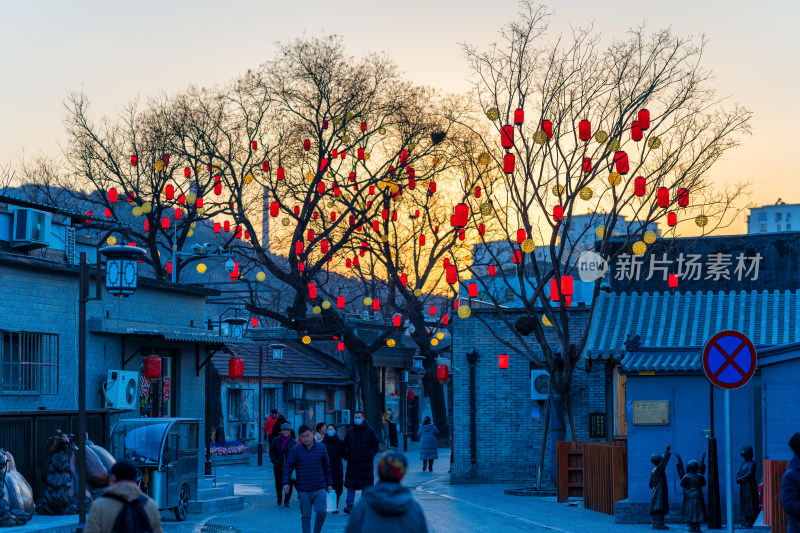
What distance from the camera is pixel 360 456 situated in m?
20.9

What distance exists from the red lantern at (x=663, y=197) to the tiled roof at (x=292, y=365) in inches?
892

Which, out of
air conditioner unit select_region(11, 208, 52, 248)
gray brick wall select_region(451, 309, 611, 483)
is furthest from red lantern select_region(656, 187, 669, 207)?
air conditioner unit select_region(11, 208, 52, 248)

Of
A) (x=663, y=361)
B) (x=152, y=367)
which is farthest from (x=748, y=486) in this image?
(x=152, y=367)

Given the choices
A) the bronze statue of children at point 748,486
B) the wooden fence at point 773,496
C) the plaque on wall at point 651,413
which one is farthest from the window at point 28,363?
the wooden fence at point 773,496

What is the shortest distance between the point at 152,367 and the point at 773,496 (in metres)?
14.8

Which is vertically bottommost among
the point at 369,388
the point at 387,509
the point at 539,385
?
the point at 369,388

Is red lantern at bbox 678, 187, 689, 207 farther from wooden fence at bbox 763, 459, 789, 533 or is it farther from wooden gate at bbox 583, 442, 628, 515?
wooden fence at bbox 763, 459, 789, 533

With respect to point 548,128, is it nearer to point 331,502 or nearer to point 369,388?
point 331,502

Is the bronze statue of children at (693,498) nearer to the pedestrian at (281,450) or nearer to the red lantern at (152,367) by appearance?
the pedestrian at (281,450)

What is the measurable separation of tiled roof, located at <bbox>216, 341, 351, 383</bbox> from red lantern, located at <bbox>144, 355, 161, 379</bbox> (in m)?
18.7

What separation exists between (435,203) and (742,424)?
80.8 feet

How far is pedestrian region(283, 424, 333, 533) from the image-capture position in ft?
51.6

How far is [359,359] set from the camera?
1756 inches

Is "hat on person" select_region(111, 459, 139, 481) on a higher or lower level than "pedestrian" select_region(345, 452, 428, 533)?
higher
